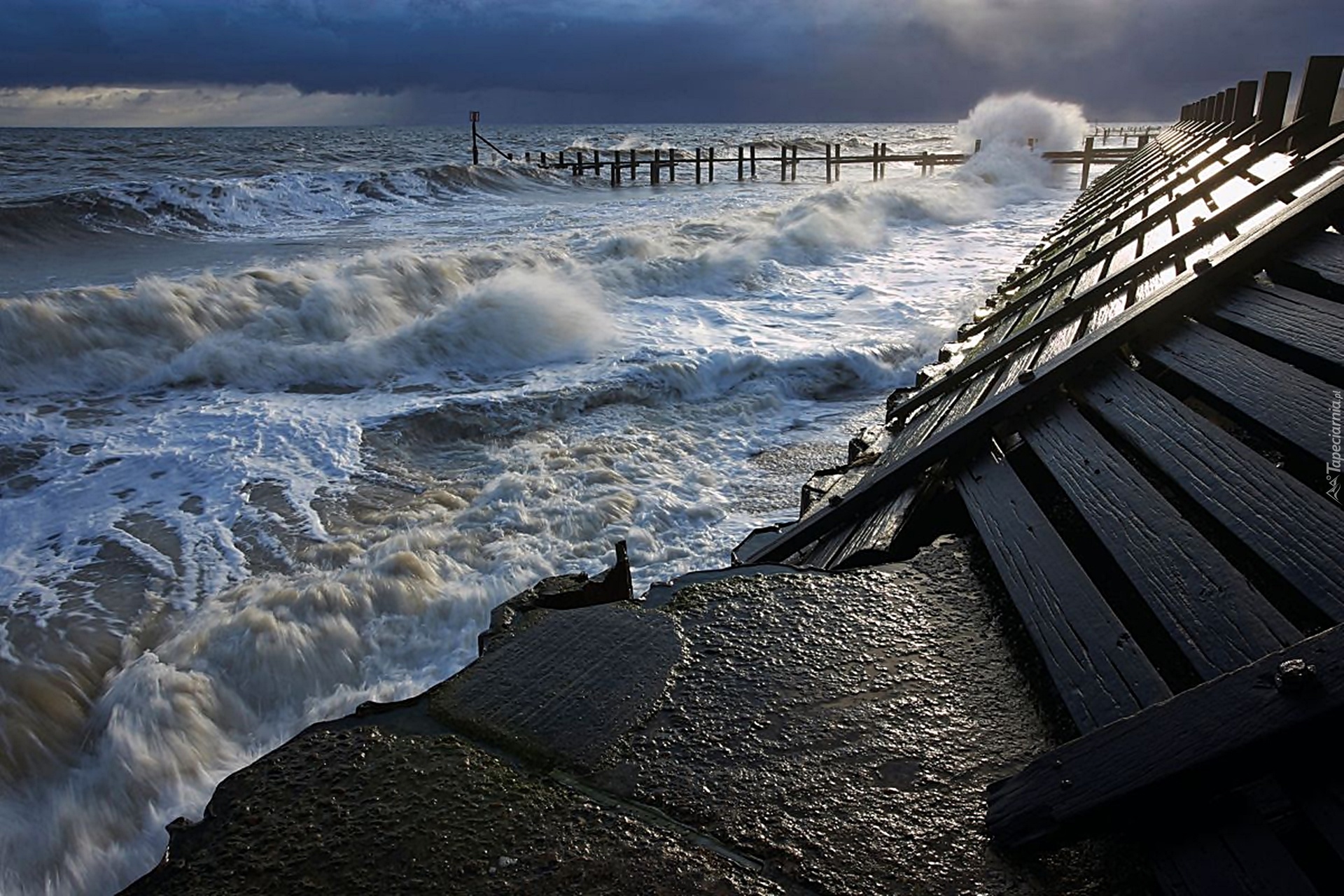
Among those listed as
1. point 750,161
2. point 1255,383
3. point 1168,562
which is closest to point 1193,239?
point 1255,383

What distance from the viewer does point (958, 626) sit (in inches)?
84.0

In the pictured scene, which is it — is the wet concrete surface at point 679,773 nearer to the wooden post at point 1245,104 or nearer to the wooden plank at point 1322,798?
the wooden plank at point 1322,798

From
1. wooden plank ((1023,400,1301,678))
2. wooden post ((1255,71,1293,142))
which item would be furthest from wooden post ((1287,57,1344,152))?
wooden plank ((1023,400,1301,678))

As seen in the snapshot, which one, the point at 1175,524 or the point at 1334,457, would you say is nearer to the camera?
the point at 1334,457

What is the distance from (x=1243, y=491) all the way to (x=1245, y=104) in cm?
1099

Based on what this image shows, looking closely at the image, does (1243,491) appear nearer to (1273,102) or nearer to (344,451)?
(344,451)

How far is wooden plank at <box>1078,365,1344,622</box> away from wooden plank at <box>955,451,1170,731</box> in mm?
340

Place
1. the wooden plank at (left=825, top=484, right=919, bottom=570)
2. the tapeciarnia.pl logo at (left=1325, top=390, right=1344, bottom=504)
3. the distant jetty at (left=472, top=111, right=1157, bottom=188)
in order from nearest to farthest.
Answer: the tapeciarnia.pl logo at (left=1325, top=390, right=1344, bottom=504) → the wooden plank at (left=825, top=484, right=919, bottom=570) → the distant jetty at (left=472, top=111, right=1157, bottom=188)

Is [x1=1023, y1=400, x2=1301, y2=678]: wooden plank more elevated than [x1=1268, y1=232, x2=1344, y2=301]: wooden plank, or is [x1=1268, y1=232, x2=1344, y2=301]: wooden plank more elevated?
[x1=1268, y1=232, x2=1344, y2=301]: wooden plank

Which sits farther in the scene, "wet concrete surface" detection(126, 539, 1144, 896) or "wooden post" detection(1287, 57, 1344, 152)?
"wooden post" detection(1287, 57, 1344, 152)

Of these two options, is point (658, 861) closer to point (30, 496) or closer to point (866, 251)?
point (30, 496)

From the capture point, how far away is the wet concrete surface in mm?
1456

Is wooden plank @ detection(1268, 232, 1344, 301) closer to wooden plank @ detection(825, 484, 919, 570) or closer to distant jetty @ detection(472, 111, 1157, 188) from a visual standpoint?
wooden plank @ detection(825, 484, 919, 570)

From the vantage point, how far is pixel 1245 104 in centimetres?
1044
